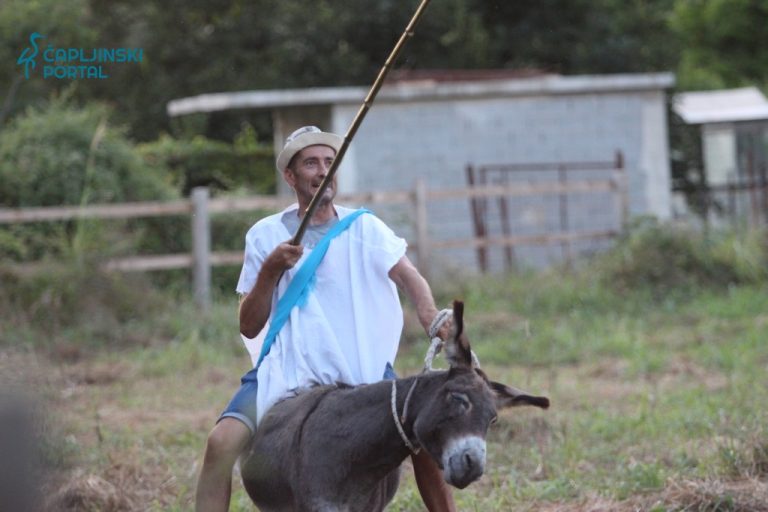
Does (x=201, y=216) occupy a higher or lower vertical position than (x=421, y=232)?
higher

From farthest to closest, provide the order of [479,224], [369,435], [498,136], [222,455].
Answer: [498,136]
[479,224]
[222,455]
[369,435]

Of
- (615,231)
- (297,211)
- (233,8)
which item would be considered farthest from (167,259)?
(233,8)

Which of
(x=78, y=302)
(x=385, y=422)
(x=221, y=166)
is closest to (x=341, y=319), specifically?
(x=385, y=422)

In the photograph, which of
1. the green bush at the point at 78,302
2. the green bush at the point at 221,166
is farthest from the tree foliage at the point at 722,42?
the green bush at the point at 78,302

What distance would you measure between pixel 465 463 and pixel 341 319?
101cm

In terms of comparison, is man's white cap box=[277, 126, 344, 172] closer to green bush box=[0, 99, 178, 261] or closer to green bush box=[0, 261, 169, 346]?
green bush box=[0, 261, 169, 346]

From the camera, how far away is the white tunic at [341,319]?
15.9ft

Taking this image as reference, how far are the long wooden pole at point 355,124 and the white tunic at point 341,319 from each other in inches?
8.5

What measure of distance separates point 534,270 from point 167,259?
451 cm

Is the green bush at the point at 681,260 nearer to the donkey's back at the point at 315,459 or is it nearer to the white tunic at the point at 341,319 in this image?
the white tunic at the point at 341,319

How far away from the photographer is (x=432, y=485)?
4.88 meters

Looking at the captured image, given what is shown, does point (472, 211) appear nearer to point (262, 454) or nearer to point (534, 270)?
point (534, 270)

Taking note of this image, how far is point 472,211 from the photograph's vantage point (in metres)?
20.6

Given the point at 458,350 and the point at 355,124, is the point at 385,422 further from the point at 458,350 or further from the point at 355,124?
the point at 355,124
